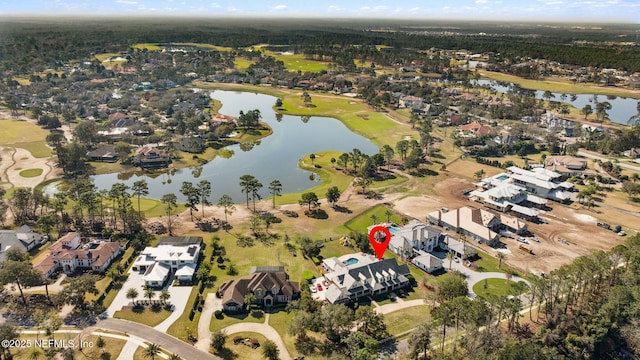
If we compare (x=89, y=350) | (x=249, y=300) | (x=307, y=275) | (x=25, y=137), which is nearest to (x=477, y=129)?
(x=307, y=275)

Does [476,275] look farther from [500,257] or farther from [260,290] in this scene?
[260,290]

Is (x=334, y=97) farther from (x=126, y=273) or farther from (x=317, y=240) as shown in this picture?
(x=126, y=273)

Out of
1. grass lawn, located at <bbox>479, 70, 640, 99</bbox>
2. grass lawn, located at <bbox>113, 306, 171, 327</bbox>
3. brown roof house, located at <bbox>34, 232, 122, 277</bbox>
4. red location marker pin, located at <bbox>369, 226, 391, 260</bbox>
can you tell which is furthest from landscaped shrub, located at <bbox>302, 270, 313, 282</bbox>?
grass lawn, located at <bbox>479, 70, 640, 99</bbox>

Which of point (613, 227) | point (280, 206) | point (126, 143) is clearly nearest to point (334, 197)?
point (280, 206)

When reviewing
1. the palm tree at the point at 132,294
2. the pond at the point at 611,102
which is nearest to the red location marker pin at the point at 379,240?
the palm tree at the point at 132,294

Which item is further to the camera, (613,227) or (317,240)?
(613,227)

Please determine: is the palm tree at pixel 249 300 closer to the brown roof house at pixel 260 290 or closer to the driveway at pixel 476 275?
the brown roof house at pixel 260 290
